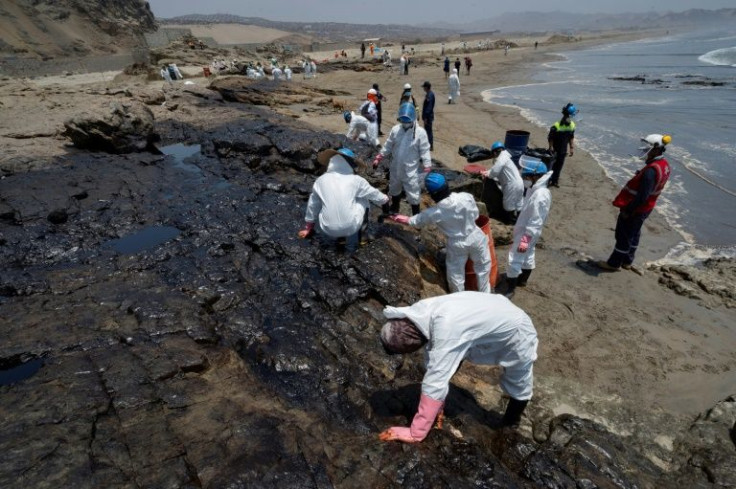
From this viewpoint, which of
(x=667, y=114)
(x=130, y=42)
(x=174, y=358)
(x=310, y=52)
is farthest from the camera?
(x=310, y=52)

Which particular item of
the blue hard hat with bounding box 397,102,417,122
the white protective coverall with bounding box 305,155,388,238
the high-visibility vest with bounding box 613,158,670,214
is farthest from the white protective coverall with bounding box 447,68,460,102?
the white protective coverall with bounding box 305,155,388,238

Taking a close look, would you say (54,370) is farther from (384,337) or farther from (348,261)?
(348,261)

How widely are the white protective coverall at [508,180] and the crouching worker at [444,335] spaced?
15.3 ft

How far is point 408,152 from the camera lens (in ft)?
20.1

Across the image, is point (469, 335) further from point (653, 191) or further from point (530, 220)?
point (653, 191)

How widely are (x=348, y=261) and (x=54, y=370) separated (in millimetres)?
2848

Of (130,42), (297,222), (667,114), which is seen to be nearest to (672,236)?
(297,222)

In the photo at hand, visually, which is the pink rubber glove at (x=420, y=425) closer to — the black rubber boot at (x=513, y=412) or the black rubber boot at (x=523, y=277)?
the black rubber boot at (x=513, y=412)

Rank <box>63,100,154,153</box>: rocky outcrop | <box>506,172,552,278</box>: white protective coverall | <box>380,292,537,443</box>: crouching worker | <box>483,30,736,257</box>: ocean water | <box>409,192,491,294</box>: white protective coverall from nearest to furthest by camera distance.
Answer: <box>380,292,537,443</box>: crouching worker
<box>409,192,491,294</box>: white protective coverall
<box>506,172,552,278</box>: white protective coverall
<box>483,30,736,257</box>: ocean water
<box>63,100,154,153</box>: rocky outcrop

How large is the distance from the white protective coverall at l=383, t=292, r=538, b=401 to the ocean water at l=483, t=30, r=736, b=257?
18.5 ft

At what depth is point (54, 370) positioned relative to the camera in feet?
8.87

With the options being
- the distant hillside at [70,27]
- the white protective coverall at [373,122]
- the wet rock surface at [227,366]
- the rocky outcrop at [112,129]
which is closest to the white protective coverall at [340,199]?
the wet rock surface at [227,366]

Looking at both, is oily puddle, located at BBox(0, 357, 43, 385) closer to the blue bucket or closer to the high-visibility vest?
the high-visibility vest

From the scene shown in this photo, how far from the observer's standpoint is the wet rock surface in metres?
2.15
